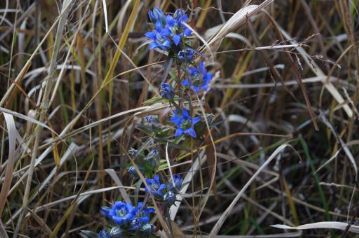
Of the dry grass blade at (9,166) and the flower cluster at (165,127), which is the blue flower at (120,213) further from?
the dry grass blade at (9,166)

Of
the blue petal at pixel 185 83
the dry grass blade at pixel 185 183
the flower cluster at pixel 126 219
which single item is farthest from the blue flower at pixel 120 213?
the blue petal at pixel 185 83

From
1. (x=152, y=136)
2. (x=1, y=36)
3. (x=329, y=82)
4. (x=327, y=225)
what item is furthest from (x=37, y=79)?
(x=327, y=225)

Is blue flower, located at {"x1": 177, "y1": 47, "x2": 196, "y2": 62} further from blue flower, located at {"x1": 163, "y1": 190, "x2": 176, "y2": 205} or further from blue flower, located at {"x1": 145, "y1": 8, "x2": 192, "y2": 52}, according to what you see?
blue flower, located at {"x1": 163, "y1": 190, "x2": 176, "y2": 205}

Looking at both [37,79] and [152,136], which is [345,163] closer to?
[152,136]

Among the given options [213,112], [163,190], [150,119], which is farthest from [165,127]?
[213,112]

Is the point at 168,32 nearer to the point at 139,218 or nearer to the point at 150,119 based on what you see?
the point at 150,119
